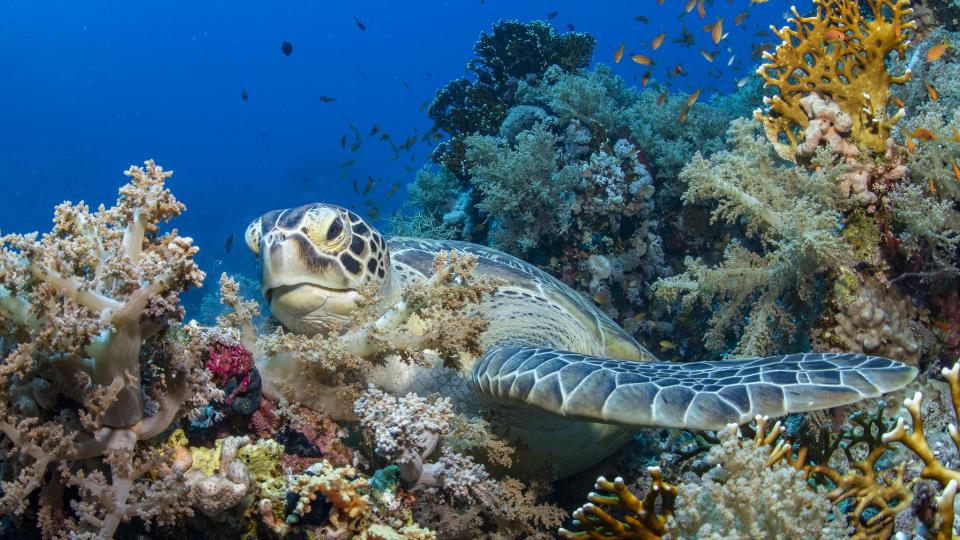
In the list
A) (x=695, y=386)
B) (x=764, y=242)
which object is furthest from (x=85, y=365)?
(x=764, y=242)

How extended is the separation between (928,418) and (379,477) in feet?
6.55

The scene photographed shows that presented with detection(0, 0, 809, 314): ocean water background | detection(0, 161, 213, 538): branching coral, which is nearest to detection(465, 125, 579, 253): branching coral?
detection(0, 161, 213, 538): branching coral

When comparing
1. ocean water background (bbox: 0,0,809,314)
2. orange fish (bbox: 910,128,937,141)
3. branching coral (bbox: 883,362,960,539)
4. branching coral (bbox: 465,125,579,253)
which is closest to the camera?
branching coral (bbox: 883,362,960,539)

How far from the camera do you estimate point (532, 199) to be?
4426 mm

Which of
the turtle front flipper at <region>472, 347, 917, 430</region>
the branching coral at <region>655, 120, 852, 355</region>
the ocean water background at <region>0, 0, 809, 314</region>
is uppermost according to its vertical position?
the ocean water background at <region>0, 0, 809, 314</region>

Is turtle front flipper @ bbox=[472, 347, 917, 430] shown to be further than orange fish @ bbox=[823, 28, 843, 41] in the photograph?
No

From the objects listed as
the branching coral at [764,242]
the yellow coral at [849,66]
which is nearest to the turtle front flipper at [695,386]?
the branching coral at [764,242]

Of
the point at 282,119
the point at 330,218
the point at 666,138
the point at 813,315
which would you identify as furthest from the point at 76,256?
the point at 282,119

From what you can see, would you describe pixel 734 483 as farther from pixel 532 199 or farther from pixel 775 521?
pixel 532 199

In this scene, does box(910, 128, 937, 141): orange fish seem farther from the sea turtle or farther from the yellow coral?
the sea turtle

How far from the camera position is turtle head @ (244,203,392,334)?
2.30 metres

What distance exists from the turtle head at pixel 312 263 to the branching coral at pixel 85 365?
2.39 feet

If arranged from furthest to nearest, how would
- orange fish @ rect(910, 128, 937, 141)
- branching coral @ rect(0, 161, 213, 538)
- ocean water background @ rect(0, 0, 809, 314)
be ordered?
ocean water background @ rect(0, 0, 809, 314), orange fish @ rect(910, 128, 937, 141), branching coral @ rect(0, 161, 213, 538)

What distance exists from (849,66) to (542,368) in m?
2.05
